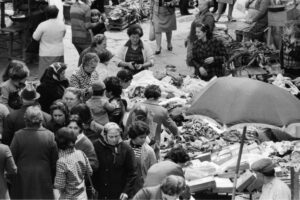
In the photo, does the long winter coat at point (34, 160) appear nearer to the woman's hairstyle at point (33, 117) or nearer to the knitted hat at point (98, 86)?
the woman's hairstyle at point (33, 117)

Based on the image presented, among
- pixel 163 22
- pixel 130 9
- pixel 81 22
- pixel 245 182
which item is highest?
pixel 81 22

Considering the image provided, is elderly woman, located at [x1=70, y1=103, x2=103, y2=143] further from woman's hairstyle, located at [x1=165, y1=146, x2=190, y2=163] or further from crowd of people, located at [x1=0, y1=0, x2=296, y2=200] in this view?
woman's hairstyle, located at [x1=165, y1=146, x2=190, y2=163]

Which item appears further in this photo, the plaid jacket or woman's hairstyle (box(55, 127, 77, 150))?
the plaid jacket

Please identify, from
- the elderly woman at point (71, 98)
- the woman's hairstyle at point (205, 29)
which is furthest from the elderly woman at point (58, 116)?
the woman's hairstyle at point (205, 29)

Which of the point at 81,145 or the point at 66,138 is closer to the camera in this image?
the point at 66,138

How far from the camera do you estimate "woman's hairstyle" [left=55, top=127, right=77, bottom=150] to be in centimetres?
908

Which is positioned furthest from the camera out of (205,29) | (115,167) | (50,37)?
(50,37)

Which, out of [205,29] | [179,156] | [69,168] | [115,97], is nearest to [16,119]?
[69,168]

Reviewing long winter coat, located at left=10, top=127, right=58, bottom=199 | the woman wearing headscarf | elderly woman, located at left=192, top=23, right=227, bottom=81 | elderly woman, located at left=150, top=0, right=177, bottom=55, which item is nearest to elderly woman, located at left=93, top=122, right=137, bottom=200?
long winter coat, located at left=10, top=127, right=58, bottom=199

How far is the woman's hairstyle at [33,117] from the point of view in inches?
366

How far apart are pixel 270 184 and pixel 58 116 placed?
2.52 metres

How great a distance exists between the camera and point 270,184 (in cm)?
923

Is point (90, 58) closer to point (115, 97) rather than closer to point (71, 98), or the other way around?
point (115, 97)

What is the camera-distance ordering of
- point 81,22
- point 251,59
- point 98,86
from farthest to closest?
point 251,59 → point 81,22 → point 98,86
